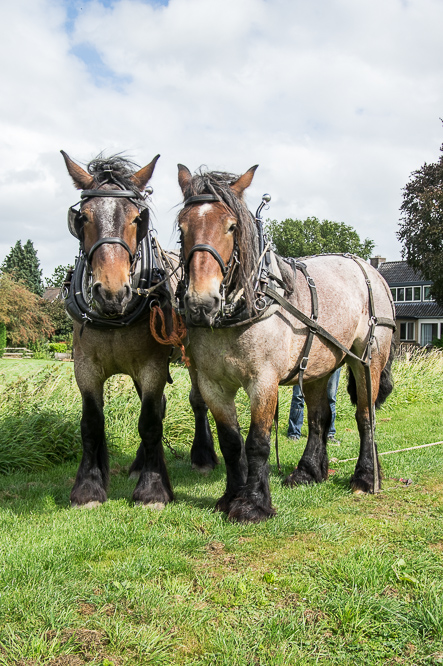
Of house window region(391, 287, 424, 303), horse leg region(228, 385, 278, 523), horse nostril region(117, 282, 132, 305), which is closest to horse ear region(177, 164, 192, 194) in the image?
horse nostril region(117, 282, 132, 305)

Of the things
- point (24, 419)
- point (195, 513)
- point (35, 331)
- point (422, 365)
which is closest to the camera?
point (195, 513)

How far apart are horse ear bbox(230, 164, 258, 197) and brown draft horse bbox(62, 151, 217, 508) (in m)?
0.69

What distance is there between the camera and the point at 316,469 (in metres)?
5.30

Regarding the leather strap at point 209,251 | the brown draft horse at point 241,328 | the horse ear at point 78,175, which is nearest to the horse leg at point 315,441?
the brown draft horse at point 241,328

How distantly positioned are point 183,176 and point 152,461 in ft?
7.39

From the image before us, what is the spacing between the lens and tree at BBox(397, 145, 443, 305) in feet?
90.9

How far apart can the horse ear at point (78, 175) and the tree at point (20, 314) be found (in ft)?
101

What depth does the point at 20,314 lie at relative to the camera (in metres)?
34.2

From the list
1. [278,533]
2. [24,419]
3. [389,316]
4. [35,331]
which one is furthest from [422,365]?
[35,331]

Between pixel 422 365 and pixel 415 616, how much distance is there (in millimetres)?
13169

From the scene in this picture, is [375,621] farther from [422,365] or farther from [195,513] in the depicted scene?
[422,365]

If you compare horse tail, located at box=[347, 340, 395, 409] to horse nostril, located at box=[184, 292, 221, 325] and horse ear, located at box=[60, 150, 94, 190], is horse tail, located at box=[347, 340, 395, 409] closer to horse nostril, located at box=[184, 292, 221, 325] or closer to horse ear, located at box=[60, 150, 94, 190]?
horse nostril, located at box=[184, 292, 221, 325]

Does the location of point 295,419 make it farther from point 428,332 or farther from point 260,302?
point 428,332

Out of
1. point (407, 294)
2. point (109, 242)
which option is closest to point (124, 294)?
point (109, 242)
